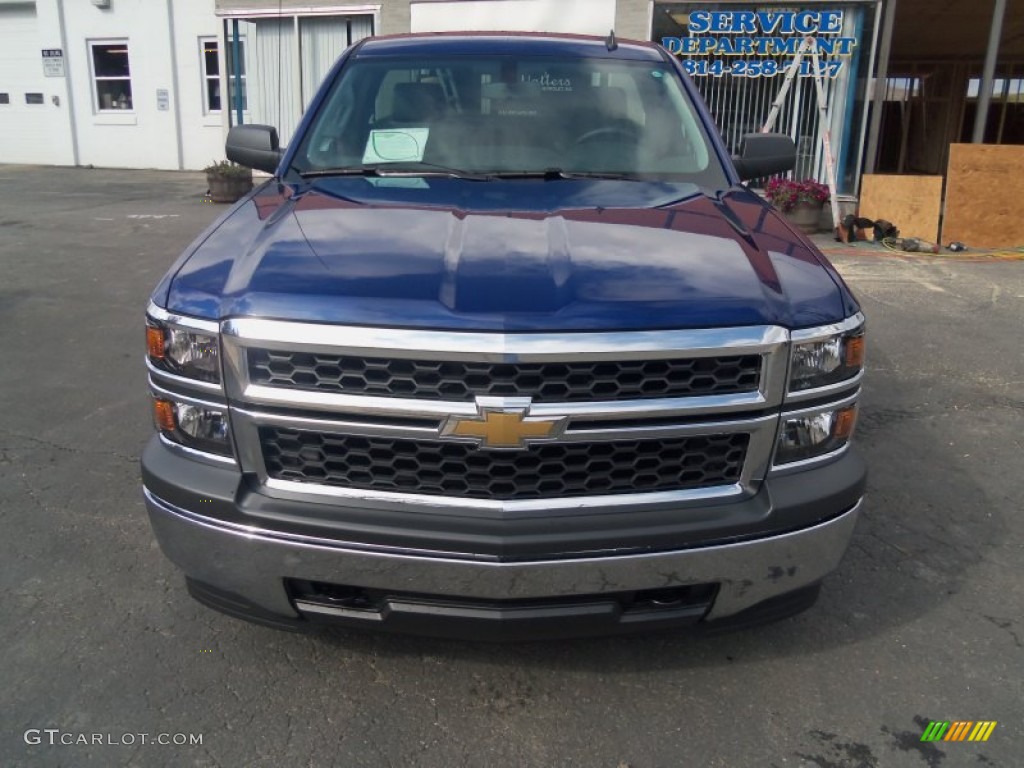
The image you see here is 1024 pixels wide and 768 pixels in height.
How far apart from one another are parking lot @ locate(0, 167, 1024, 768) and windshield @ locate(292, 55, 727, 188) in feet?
5.73

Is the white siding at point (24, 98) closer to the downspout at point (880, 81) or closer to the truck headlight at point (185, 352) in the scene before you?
the downspout at point (880, 81)

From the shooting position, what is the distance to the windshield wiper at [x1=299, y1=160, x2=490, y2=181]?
10.9 ft

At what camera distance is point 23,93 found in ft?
69.2

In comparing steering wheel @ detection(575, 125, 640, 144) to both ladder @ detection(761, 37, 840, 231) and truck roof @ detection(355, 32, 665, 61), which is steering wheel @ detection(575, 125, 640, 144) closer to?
truck roof @ detection(355, 32, 665, 61)

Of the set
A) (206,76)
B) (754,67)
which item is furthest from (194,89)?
(754,67)

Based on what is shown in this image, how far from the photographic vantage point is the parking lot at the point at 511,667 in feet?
7.90

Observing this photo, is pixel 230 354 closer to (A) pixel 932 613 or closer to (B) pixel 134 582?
(B) pixel 134 582

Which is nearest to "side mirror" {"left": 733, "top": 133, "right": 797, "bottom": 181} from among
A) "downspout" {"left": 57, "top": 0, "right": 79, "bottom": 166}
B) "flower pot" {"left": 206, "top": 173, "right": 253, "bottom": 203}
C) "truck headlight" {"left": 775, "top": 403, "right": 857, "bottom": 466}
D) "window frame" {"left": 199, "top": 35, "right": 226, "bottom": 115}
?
"truck headlight" {"left": 775, "top": 403, "right": 857, "bottom": 466}

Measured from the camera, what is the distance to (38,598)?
10.1 feet

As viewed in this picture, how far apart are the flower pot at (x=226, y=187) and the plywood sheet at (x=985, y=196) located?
10686 millimetres

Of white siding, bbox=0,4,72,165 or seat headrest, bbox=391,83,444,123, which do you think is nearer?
seat headrest, bbox=391,83,444,123

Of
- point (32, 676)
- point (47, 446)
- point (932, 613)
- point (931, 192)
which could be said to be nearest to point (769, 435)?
point (932, 613)

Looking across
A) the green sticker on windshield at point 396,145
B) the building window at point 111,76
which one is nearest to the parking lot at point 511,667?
the green sticker on windshield at point 396,145

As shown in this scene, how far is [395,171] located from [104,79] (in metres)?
19.9
